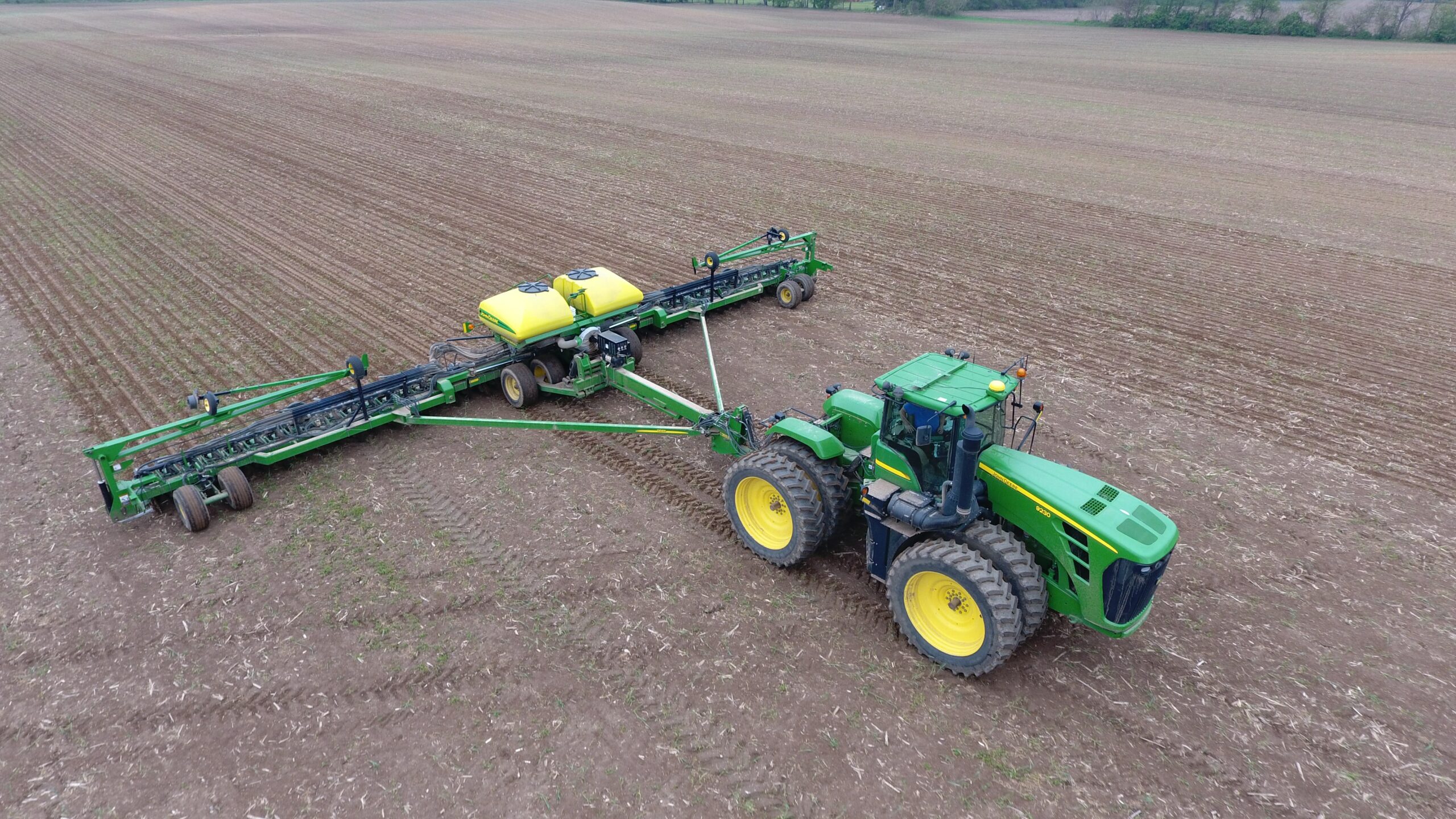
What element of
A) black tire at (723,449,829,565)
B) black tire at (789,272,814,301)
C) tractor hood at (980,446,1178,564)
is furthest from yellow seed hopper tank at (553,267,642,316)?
tractor hood at (980,446,1178,564)

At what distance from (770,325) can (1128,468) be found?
5.77 metres

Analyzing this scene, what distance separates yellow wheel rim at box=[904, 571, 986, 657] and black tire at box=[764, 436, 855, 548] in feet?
3.40

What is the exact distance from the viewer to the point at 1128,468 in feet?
31.8

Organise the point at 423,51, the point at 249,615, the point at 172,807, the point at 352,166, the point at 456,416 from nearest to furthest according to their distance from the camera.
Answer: the point at 172,807 < the point at 249,615 < the point at 456,416 < the point at 352,166 < the point at 423,51

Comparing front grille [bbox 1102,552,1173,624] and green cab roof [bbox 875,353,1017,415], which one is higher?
green cab roof [bbox 875,353,1017,415]

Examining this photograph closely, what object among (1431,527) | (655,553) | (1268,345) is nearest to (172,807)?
(655,553)

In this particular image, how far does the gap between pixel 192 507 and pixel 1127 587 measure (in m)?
8.40

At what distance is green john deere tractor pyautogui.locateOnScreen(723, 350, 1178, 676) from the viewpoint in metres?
6.09

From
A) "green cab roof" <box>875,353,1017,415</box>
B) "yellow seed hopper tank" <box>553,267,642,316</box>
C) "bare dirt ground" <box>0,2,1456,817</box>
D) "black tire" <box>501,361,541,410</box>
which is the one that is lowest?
"bare dirt ground" <box>0,2,1456,817</box>

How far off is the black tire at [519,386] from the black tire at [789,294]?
4.88 meters

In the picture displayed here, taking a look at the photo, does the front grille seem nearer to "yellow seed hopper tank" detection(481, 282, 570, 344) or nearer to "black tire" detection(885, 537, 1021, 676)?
"black tire" detection(885, 537, 1021, 676)

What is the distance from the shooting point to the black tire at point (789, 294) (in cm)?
1388

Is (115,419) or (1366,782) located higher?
(115,419)

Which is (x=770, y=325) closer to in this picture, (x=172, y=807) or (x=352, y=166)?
(x=172, y=807)
